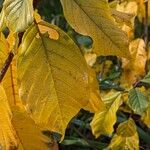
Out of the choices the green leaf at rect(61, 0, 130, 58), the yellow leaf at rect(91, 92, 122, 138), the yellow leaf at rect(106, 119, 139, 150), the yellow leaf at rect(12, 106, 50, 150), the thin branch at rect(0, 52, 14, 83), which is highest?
the green leaf at rect(61, 0, 130, 58)

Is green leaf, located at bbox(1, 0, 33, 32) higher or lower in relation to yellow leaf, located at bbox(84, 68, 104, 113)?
higher

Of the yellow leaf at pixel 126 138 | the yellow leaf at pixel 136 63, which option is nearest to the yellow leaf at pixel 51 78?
the yellow leaf at pixel 126 138

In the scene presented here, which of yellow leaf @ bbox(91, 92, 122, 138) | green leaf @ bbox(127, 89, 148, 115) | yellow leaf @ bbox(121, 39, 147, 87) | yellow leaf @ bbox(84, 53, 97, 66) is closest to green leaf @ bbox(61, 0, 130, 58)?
green leaf @ bbox(127, 89, 148, 115)

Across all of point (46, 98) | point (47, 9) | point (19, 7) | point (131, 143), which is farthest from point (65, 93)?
point (47, 9)

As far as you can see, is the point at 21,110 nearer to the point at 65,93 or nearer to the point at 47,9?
the point at 65,93

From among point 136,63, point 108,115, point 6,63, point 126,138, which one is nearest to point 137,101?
point 108,115

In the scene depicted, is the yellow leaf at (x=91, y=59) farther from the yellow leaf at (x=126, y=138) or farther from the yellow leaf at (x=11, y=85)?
the yellow leaf at (x=11, y=85)

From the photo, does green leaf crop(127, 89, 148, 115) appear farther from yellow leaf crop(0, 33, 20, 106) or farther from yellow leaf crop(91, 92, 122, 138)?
yellow leaf crop(0, 33, 20, 106)
